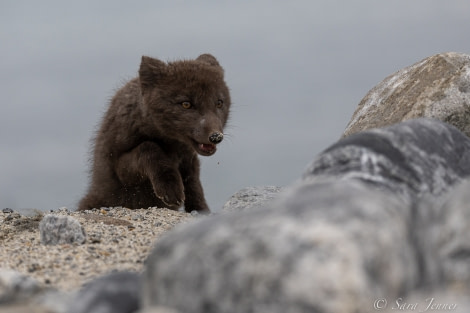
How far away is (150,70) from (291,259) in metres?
6.14

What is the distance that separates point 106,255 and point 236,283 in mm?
3133

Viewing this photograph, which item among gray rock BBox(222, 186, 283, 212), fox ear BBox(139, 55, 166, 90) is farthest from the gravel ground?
fox ear BBox(139, 55, 166, 90)

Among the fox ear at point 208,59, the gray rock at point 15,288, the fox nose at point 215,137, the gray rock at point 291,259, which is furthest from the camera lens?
the fox ear at point 208,59

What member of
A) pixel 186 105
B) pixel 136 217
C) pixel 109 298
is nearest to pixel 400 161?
pixel 109 298

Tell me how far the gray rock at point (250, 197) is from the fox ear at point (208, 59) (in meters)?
2.01

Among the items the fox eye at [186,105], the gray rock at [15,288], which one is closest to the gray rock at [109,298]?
the gray rock at [15,288]

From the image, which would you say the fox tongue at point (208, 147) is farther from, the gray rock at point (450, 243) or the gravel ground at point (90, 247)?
the gray rock at point (450, 243)

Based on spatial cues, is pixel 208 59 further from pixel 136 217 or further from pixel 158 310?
pixel 158 310

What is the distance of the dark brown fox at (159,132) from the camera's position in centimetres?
901

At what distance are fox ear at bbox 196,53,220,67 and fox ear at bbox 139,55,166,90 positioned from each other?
92cm

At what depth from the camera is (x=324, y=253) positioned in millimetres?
3480

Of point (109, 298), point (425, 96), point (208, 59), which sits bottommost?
point (109, 298)

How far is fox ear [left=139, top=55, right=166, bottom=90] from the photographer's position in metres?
9.19

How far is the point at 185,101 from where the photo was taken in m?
9.01
